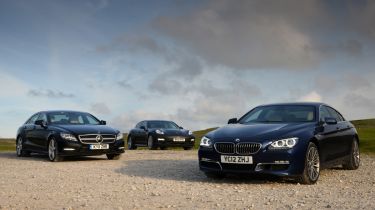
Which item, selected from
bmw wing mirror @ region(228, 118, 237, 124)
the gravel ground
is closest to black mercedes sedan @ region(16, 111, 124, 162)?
the gravel ground

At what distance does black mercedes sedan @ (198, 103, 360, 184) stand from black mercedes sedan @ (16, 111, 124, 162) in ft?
18.2

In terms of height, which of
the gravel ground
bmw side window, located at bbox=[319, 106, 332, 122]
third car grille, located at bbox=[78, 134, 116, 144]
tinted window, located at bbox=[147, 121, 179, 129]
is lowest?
the gravel ground

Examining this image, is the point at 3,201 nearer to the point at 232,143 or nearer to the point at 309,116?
the point at 232,143

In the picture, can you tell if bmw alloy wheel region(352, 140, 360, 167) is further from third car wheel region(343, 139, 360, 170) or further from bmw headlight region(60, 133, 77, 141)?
bmw headlight region(60, 133, 77, 141)

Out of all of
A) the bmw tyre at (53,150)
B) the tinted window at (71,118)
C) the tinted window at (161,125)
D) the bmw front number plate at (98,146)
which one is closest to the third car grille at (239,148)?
the bmw front number plate at (98,146)

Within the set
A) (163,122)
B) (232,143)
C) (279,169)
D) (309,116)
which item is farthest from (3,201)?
(163,122)

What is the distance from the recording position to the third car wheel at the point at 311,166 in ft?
30.6

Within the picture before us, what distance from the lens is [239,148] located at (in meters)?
9.42

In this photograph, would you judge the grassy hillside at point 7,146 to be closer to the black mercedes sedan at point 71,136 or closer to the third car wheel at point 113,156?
the black mercedes sedan at point 71,136

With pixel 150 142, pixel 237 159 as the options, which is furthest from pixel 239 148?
pixel 150 142

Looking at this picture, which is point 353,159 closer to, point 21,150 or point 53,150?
point 53,150

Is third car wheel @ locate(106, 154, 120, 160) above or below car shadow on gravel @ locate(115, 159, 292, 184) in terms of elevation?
above

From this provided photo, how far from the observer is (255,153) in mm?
9242

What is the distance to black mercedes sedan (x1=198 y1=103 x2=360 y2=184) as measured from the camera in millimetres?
9203
